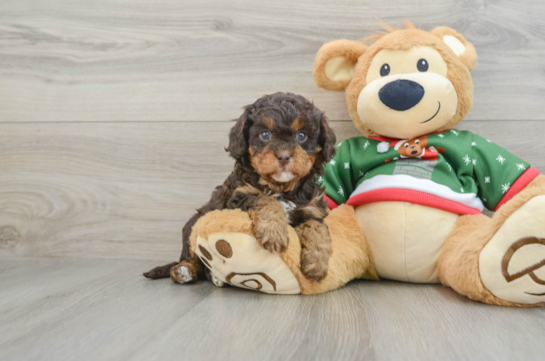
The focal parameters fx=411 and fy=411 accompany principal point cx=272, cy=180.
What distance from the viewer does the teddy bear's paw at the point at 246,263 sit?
1199 mm

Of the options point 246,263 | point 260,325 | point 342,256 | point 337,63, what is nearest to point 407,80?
point 337,63

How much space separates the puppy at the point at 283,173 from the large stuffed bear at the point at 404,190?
0.06 meters

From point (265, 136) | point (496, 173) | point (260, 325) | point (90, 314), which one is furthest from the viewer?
point (496, 173)

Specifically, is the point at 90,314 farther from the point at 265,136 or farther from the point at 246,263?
the point at 265,136

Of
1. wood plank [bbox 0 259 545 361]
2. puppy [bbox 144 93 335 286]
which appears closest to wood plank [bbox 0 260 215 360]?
wood plank [bbox 0 259 545 361]

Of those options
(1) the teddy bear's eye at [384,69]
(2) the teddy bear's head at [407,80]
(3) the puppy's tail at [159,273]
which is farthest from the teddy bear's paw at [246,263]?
(1) the teddy bear's eye at [384,69]

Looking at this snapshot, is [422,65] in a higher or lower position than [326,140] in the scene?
higher

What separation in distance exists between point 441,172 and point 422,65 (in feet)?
1.26

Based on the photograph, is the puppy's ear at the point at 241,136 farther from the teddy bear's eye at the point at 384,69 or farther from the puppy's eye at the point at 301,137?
the teddy bear's eye at the point at 384,69

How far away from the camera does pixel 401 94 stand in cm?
139

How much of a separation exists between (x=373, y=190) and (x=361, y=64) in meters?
0.48

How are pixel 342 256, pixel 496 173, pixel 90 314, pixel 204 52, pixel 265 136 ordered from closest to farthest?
1. pixel 90 314
2. pixel 265 136
3. pixel 342 256
4. pixel 496 173
5. pixel 204 52

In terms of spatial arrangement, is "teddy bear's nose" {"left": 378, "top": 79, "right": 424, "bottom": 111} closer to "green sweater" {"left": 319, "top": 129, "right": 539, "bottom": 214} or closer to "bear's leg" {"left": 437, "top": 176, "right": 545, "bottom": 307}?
"green sweater" {"left": 319, "top": 129, "right": 539, "bottom": 214}

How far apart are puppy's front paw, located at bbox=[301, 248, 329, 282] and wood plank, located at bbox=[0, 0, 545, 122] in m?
0.82
